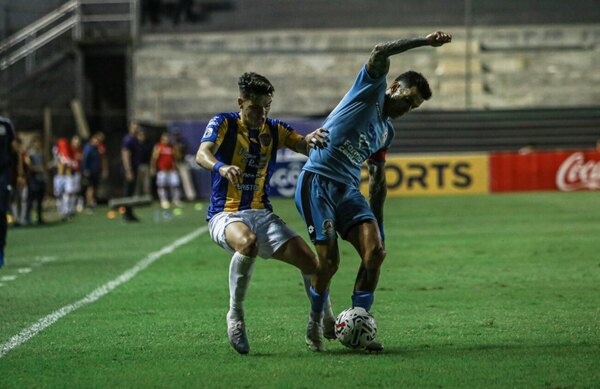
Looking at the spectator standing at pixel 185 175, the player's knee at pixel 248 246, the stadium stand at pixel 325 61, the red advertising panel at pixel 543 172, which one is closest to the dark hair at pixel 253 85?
the player's knee at pixel 248 246

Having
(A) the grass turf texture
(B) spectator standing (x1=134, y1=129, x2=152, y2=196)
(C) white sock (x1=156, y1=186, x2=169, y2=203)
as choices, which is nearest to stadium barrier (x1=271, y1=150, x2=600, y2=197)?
(C) white sock (x1=156, y1=186, x2=169, y2=203)

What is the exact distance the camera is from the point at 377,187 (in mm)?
8469

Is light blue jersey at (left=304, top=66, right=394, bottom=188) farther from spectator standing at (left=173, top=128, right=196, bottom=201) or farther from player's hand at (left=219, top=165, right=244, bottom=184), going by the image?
spectator standing at (left=173, top=128, right=196, bottom=201)

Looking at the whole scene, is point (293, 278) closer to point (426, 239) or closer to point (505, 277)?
point (505, 277)

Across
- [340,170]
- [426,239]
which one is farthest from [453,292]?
[426,239]

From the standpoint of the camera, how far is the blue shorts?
800 centimetres

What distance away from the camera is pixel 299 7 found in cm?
3741

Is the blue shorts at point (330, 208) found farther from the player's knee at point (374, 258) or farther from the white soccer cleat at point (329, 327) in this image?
the white soccer cleat at point (329, 327)

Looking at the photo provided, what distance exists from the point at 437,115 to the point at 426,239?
61.3 ft

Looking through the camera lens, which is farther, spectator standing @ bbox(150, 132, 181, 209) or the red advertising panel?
the red advertising panel

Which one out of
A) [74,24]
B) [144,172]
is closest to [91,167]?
[144,172]

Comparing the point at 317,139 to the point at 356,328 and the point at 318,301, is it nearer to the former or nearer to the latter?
the point at 318,301

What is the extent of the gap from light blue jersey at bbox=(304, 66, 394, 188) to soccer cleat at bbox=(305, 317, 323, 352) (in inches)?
39.6

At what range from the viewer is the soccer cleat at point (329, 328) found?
8.19m
